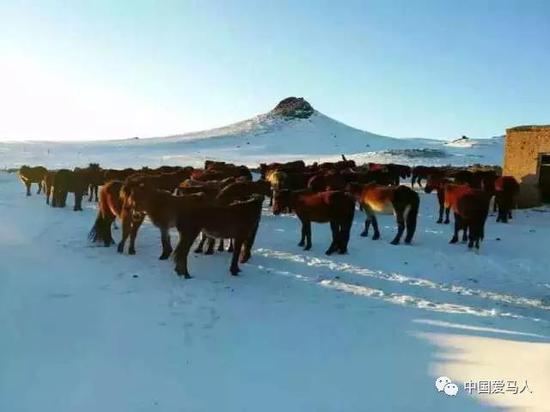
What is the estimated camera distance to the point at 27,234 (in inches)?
479

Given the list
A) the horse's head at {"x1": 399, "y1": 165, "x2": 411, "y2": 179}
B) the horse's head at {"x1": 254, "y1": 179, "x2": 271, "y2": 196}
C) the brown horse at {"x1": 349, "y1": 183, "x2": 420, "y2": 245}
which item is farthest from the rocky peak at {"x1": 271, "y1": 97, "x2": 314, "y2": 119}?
the brown horse at {"x1": 349, "y1": 183, "x2": 420, "y2": 245}

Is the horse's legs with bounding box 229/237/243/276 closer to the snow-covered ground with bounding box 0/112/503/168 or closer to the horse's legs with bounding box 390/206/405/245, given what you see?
the horse's legs with bounding box 390/206/405/245

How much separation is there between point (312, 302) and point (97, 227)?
5295mm

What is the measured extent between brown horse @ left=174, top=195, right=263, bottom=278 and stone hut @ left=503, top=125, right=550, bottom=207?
13095 millimetres

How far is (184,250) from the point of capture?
8.79 metres

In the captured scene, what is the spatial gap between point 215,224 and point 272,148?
59.2m

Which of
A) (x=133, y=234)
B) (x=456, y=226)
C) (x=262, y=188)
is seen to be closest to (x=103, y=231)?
(x=133, y=234)

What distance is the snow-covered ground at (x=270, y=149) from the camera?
168 ft

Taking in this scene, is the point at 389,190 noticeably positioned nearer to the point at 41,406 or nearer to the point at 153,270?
the point at 153,270

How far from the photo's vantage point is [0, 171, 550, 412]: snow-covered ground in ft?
16.0

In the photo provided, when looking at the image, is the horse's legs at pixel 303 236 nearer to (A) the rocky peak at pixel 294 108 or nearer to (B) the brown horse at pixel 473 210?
(B) the brown horse at pixel 473 210

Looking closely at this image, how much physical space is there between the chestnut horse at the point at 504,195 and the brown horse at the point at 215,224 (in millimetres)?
9857

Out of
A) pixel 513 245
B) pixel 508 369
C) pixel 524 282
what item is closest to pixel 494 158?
pixel 513 245

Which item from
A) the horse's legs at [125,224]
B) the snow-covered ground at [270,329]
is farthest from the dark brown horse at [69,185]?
the horse's legs at [125,224]
